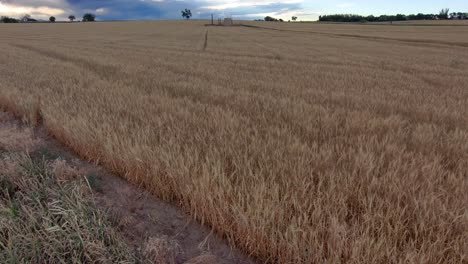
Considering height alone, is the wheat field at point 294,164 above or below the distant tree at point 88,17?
below

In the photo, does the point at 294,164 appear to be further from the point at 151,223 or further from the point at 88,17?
the point at 88,17

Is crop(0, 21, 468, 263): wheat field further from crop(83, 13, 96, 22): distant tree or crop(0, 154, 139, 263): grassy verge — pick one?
crop(83, 13, 96, 22): distant tree

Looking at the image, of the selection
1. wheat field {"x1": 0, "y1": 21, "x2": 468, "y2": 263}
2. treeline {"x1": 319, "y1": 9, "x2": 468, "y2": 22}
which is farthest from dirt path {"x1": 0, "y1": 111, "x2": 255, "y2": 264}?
treeline {"x1": 319, "y1": 9, "x2": 468, "y2": 22}

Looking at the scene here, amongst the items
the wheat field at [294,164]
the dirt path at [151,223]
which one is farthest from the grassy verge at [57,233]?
the wheat field at [294,164]

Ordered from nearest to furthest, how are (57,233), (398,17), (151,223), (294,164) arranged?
(57,233), (151,223), (294,164), (398,17)

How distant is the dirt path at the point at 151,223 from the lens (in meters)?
1.87

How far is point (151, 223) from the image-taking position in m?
2.21

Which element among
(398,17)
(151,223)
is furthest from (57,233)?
(398,17)

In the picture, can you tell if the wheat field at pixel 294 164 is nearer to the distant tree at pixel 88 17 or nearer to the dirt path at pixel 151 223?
the dirt path at pixel 151 223

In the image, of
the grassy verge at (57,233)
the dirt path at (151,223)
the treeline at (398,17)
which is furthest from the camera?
the treeline at (398,17)

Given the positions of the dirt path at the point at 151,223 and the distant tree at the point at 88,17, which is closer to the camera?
the dirt path at the point at 151,223

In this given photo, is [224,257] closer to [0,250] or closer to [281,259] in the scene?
[281,259]

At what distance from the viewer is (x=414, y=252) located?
1.54 m

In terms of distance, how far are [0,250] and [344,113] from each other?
4.42m
